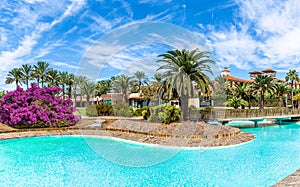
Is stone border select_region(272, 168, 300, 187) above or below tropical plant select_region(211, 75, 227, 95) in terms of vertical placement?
below

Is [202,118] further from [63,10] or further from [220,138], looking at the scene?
[63,10]

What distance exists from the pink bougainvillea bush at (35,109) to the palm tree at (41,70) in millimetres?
27528

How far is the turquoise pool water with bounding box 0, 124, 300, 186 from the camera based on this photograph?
8.40 metres

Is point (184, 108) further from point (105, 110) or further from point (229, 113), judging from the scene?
point (105, 110)

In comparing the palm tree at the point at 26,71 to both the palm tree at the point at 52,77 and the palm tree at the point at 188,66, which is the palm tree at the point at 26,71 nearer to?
the palm tree at the point at 52,77

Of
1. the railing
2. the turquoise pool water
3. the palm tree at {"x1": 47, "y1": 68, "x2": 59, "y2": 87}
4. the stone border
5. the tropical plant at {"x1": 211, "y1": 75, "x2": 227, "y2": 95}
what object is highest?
the palm tree at {"x1": 47, "y1": 68, "x2": 59, "y2": 87}

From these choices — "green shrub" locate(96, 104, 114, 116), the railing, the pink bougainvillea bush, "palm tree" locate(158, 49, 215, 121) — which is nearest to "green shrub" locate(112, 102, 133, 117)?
"green shrub" locate(96, 104, 114, 116)

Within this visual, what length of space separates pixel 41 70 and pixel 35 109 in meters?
29.6

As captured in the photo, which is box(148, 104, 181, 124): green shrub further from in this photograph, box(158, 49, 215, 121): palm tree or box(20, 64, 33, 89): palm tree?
box(20, 64, 33, 89): palm tree

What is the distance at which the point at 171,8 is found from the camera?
51.5 ft

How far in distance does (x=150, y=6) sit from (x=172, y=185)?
480 inches

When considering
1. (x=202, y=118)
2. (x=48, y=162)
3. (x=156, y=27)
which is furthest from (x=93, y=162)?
(x=202, y=118)

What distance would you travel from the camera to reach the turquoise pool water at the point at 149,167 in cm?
840

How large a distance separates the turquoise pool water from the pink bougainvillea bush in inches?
176
